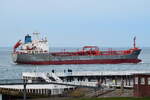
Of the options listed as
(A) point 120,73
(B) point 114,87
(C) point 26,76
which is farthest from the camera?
(A) point 120,73

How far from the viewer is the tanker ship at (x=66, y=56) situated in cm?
14612

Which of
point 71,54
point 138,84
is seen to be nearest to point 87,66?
point 71,54

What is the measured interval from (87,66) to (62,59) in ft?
23.0

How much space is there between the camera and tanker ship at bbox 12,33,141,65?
14612 cm

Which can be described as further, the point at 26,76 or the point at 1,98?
the point at 26,76

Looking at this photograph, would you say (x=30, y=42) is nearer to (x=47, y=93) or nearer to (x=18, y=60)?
(x=18, y=60)

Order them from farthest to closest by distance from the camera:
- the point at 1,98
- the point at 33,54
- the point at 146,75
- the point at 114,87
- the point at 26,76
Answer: the point at 33,54, the point at 26,76, the point at 114,87, the point at 1,98, the point at 146,75

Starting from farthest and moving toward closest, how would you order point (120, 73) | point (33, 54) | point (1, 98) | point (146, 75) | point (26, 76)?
point (33, 54)
point (120, 73)
point (26, 76)
point (1, 98)
point (146, 75)

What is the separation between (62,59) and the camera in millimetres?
149500

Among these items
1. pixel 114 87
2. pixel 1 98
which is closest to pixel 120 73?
pixel 114 87

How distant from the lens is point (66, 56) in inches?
5802

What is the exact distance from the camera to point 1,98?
160 feet

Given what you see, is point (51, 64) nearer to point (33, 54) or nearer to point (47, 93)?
point (33, 54)

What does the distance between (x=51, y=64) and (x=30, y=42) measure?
8952mm
